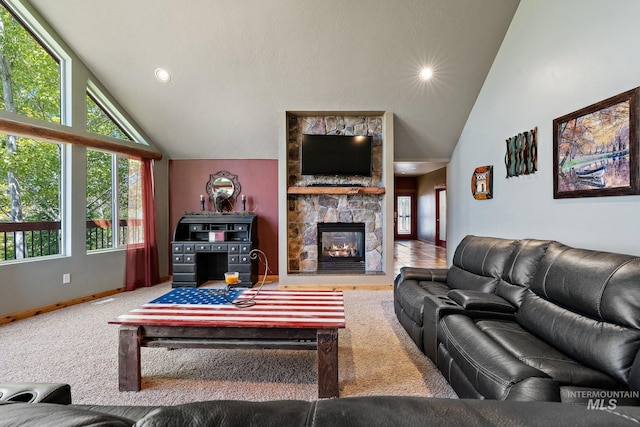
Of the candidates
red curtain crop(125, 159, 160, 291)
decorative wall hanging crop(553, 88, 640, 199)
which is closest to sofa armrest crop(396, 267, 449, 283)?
decorative wall hanging crop(553, 88, 640, 199)

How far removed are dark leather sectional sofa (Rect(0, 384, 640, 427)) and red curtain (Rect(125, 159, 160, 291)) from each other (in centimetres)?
480

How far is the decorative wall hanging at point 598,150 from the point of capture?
80.4 inches

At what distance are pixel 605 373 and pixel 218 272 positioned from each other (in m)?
4.99

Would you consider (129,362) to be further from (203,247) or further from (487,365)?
(203,247)

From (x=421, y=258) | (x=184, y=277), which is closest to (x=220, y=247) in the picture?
(x=184, y=277)

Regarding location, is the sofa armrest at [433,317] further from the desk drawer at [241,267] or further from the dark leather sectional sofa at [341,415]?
the desk drawer at [241,267]

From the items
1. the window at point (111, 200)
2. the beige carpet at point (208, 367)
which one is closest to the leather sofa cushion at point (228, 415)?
the beige carpet at point (208, 367)

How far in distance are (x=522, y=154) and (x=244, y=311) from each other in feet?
10.5

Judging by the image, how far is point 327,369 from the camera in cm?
196

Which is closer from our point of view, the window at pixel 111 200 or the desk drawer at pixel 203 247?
the window at pixel 111 200

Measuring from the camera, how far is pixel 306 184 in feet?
16.2

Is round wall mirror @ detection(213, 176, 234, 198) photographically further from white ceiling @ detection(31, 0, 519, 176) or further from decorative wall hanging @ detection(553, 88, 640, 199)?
decorative wall hanging @ detection(553, 88, 640, 199)

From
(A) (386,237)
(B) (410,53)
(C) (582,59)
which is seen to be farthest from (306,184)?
(C) (582,59)

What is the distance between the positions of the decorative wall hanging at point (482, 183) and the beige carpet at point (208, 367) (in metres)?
2.17
